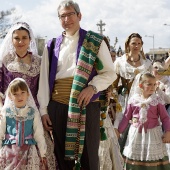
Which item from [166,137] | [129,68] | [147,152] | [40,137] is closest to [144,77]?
[129,68]

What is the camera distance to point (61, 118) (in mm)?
3396

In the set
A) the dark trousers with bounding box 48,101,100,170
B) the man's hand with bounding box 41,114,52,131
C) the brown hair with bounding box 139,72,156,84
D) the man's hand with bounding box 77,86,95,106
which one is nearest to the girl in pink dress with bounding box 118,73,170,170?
the brown hair with bounding box 139,72,156,84

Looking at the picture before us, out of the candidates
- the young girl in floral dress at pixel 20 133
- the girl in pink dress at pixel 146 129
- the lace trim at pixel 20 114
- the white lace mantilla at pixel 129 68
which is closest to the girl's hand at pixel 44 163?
the young girl in floral dress at pixel 20 133

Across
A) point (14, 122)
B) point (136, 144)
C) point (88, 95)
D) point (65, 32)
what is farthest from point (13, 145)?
point (136, 144)

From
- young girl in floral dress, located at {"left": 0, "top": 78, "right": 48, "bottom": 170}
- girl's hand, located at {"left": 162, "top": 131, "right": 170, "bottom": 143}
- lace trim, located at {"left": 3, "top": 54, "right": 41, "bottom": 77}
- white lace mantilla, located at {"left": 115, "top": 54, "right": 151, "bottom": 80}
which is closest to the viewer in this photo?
young girl in floral dress, located at {"left": 0, "top": 78, "right": 48, "bottom": 170}

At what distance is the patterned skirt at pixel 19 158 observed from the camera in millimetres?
3316

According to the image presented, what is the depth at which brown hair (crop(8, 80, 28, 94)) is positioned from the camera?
11.0 feet

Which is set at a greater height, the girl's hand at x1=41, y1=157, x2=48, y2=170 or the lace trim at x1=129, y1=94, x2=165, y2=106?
the lace trim at x1=129, y1=94, x2=165, y2=106

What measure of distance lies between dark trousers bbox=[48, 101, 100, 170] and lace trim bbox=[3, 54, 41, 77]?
38 cm

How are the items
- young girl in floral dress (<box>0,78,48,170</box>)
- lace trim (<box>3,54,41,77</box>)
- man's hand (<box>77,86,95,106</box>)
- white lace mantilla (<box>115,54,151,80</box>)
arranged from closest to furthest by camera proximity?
man's hand (<box>77,86,95,106</box>)
young girl in floral dress (<box>0,78,48,170</box>)
lace trim (<box>3,54,41,77</box>)
white lace mantilla (<box>115,54,151,80</box>)

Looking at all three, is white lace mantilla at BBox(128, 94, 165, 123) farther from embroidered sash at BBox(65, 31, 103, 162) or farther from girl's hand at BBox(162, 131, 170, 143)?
embroidered sash at BBox(65, 31, 103, 162)

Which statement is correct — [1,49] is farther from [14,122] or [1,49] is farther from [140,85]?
[140,85]

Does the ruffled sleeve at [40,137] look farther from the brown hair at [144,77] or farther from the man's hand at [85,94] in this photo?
the brown hair at [144,77]

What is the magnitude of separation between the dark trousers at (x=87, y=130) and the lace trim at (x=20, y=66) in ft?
1.24
